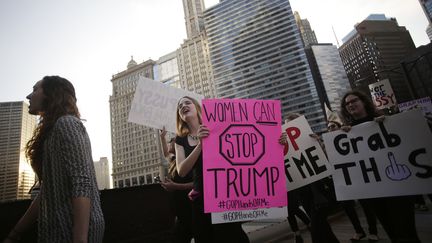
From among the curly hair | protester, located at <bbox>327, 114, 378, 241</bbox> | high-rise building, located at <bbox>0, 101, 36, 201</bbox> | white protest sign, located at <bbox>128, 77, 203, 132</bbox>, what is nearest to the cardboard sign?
the curly hair

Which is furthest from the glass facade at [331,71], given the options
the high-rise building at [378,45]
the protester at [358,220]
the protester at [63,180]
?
the protester at [63,180]

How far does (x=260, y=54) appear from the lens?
5030 inches

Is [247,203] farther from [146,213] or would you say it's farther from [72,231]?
[146,213]

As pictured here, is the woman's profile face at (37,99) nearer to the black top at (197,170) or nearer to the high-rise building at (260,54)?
the black top at (197,170)

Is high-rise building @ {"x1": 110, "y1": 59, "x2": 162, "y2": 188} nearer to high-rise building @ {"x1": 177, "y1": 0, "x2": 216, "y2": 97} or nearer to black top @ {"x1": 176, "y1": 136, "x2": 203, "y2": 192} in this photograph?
high-rise building @ {"x1": 177, "y1": 0, "x2": 216, "y2": 97}

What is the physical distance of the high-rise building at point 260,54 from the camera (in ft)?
396

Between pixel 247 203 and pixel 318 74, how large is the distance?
155799mm

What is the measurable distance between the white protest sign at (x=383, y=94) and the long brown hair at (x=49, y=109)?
39.2ft

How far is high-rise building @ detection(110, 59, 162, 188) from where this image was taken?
357 feet

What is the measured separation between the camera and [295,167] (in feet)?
10.8

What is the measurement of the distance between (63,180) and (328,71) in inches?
6288

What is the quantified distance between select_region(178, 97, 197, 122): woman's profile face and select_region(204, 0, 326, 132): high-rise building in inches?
4761

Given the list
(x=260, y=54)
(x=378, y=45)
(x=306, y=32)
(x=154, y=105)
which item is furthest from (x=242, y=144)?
(x=306, y=32)

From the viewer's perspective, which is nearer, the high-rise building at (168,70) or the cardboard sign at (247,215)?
the cardboard sign at (247,215)
